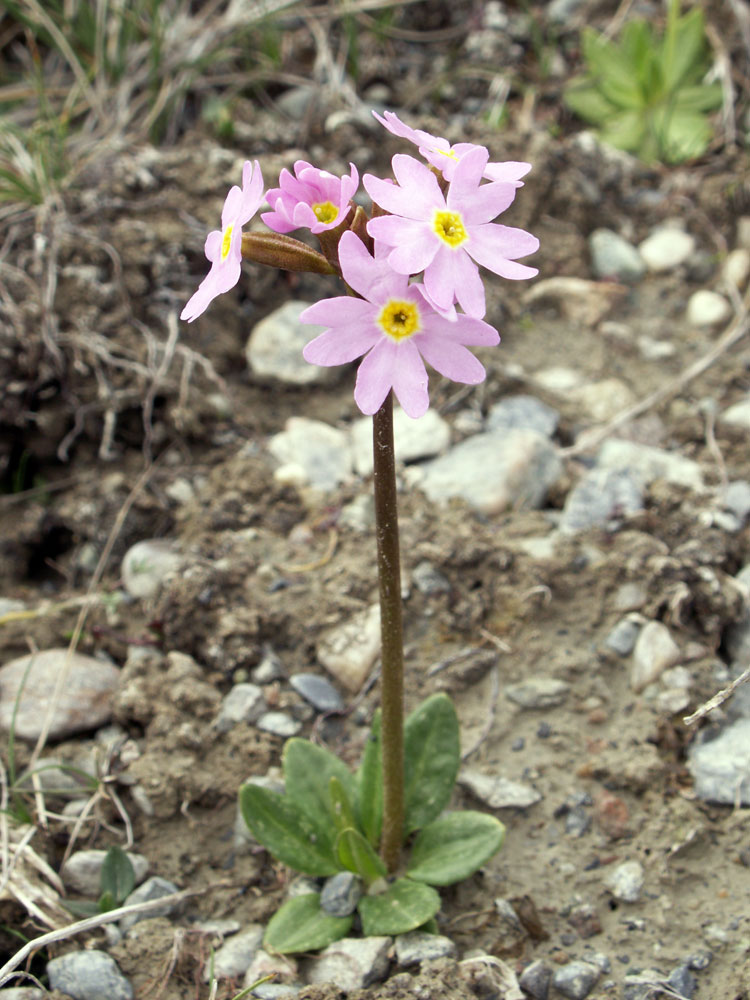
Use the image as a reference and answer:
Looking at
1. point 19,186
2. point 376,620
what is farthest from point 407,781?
point 19,186

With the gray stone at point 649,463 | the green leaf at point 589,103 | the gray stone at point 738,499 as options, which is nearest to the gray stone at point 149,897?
the gray stone at point 649,463

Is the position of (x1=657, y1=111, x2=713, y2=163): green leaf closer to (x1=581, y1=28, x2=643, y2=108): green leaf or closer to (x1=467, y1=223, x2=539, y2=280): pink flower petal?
(x1=581, y1=28, x2=643, y2=108): green leaf

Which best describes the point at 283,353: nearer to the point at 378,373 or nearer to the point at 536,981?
the point at 378,373

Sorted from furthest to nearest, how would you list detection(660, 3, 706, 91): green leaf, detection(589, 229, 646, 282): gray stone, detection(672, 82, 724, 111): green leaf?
detection(672, 82, 724, 111): green leaf → detection(660, 3, 706, 91): green leaf → detection(589, 229, 646, 282): gray stone

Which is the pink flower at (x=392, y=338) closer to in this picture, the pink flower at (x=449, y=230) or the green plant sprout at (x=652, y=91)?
the pink flower at (x=449, y=230)

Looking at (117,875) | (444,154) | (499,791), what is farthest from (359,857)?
(444,154)

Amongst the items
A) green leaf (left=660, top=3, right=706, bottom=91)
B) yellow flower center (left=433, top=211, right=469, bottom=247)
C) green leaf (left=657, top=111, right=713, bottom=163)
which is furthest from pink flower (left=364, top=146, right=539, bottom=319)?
green leaf (left=660, top=3, right=706, bottom=91)

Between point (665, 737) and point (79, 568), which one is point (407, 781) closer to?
point (665, 737)
